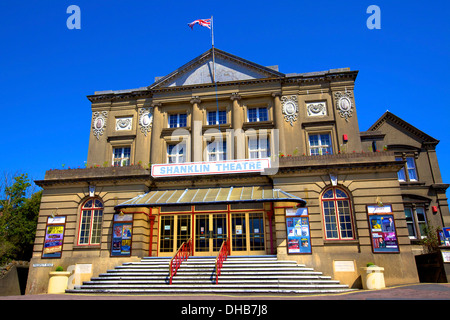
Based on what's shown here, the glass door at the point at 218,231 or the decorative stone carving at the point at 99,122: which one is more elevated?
the decorative stone carving at the point at 99,122

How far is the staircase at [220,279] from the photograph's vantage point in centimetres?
1462

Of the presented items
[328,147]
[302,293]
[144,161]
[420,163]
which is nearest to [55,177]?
[144,161]

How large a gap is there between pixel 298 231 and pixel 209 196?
17.6ft

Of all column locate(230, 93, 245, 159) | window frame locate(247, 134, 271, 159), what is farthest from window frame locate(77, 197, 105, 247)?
window frame locate(247, 134, 271, 159)

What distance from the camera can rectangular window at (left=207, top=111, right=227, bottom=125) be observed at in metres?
25.1

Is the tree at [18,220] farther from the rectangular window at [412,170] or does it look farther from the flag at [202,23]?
the rectangular window at [412,170]

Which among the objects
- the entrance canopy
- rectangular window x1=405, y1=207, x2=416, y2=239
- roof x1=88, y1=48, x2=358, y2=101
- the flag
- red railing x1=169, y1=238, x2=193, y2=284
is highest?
the flag

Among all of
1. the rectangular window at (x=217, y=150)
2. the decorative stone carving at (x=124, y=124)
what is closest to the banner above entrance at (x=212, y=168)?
the rectangular window at (x=217, y=150)

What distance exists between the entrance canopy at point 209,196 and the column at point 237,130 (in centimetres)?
420

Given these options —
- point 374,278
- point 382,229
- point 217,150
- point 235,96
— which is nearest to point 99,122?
point 217,150

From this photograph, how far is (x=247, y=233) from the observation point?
19656mm

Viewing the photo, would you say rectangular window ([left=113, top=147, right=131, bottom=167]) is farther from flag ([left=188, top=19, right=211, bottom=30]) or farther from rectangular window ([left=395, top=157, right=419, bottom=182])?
rectangular window ([left=395, top=157, right=419, bottom=182])

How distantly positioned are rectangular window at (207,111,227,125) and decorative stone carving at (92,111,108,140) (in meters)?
8.43
